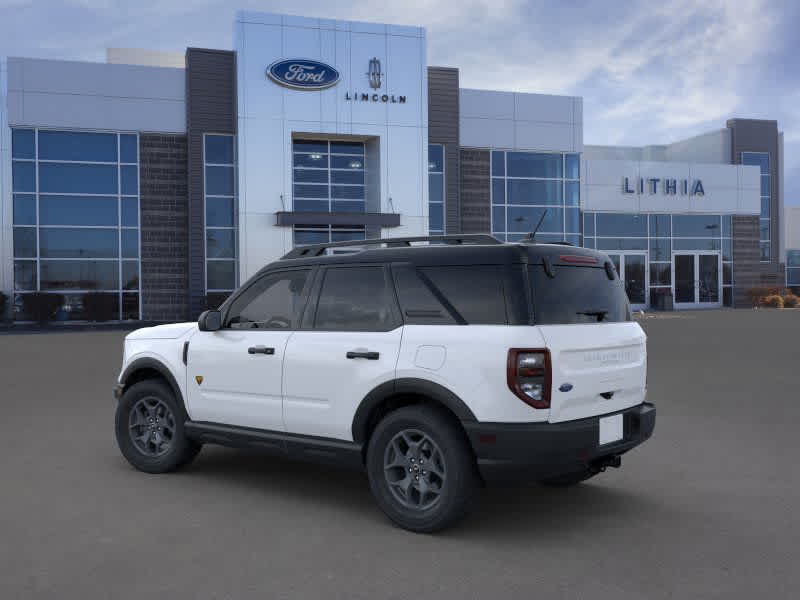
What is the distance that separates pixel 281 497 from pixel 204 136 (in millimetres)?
26079

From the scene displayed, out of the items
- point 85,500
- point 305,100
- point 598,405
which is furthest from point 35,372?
point 305,100

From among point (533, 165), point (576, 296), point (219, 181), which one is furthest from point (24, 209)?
point (576, 296)

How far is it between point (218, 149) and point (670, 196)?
22751 millimetres

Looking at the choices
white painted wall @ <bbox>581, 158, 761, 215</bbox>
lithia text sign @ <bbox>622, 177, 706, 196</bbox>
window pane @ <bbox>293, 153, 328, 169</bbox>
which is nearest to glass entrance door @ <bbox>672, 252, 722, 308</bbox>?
white painted wall @ <bbox>581, 158, 761, 215</bbox>

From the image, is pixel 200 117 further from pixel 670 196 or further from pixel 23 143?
pixel 670 196

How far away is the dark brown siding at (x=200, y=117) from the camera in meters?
29.7

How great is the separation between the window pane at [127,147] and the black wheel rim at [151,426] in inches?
983

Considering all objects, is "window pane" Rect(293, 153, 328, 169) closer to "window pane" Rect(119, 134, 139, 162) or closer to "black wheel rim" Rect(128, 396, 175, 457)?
"window pane" Rect(119, 134, 139, 162)

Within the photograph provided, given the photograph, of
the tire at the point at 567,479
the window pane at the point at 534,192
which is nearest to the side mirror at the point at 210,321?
the tire at the point at 567,479

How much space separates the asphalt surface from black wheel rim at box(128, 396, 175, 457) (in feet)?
0.86

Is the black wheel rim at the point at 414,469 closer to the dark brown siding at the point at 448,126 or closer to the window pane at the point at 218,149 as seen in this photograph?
the window pane at the point at 218,149

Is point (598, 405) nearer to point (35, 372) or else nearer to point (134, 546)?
point (134, 546)

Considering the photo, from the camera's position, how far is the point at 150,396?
6.67m

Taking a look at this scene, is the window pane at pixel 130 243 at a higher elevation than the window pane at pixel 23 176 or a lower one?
lower
